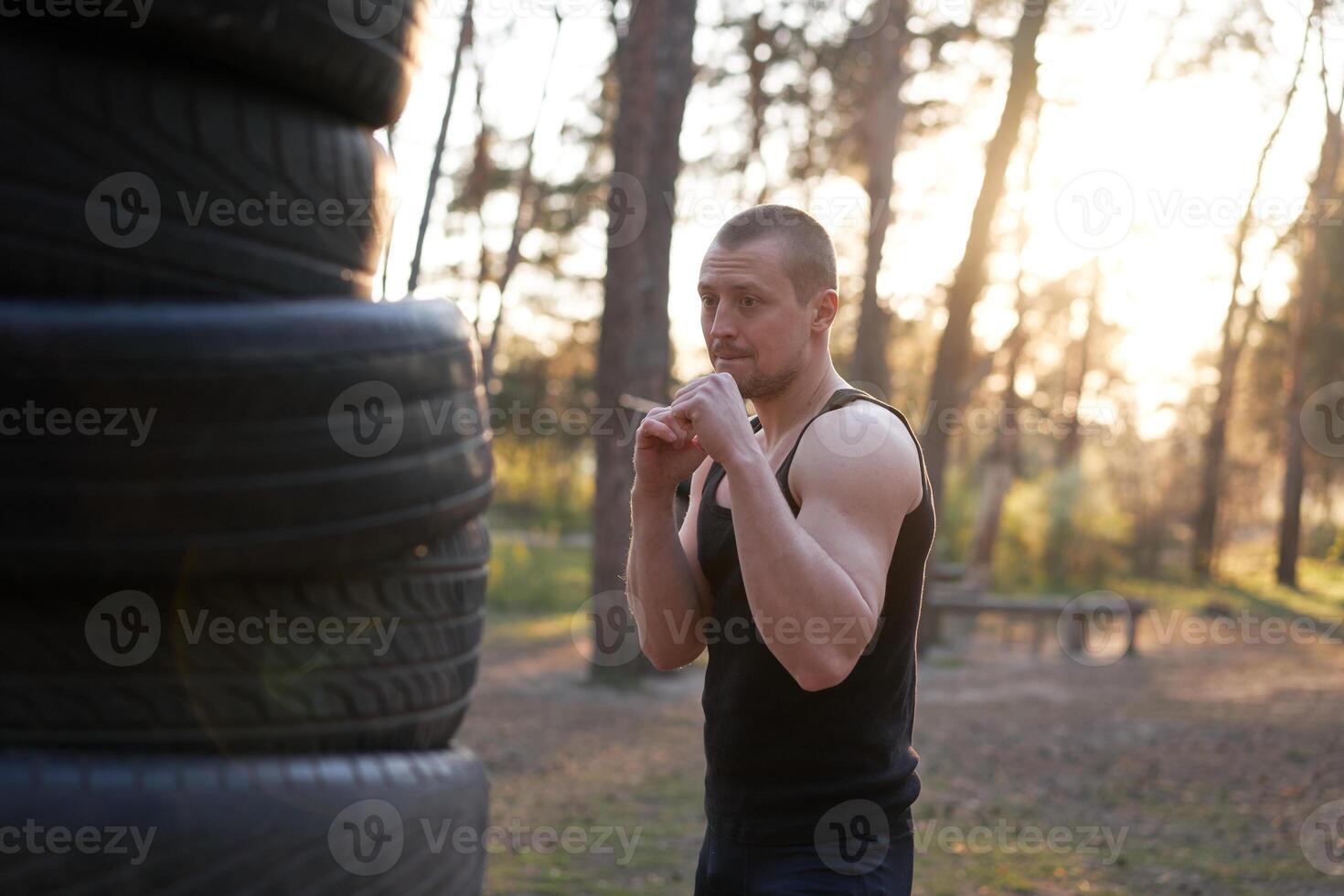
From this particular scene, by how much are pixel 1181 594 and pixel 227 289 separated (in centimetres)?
2536

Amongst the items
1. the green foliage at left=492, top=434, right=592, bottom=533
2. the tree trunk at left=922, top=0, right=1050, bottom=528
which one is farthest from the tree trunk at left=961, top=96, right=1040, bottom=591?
the green foliage at left=492, top=434, right=592, bottom=533

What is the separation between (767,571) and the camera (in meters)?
2.14

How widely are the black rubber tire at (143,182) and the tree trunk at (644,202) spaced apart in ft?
29.9

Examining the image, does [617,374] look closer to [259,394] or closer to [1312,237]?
[259,394]

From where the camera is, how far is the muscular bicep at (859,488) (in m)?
2.19

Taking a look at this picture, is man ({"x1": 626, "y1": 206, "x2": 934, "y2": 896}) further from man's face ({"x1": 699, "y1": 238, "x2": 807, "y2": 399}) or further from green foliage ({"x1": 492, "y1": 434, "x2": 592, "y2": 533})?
green foliage ({"x1": 492, "y1": 434, "x2": 592, "y2": 533})

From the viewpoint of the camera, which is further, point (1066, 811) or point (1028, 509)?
point (1028, 509)

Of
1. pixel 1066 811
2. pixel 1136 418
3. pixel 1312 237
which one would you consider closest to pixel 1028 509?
pixel 1312 237

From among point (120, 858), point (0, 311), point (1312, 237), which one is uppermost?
point (1312, 237)

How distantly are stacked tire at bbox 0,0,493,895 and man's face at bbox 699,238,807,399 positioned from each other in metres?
0.59

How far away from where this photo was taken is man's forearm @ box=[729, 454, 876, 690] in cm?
212

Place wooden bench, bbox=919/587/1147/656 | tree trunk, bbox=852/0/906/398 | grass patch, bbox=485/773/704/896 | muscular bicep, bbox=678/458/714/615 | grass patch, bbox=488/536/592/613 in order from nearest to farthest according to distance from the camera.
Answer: muscular bicep, bbox=678/458/714/615
grass patch, bbox=485/773/704/896
wooden bench, bbox=919/587/1147/656
tree trunk, bbox=852/0/906/398
grass patch, bbox=488/536/592/613

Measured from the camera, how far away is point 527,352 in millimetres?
38469

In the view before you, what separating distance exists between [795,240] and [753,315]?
0.17 m
